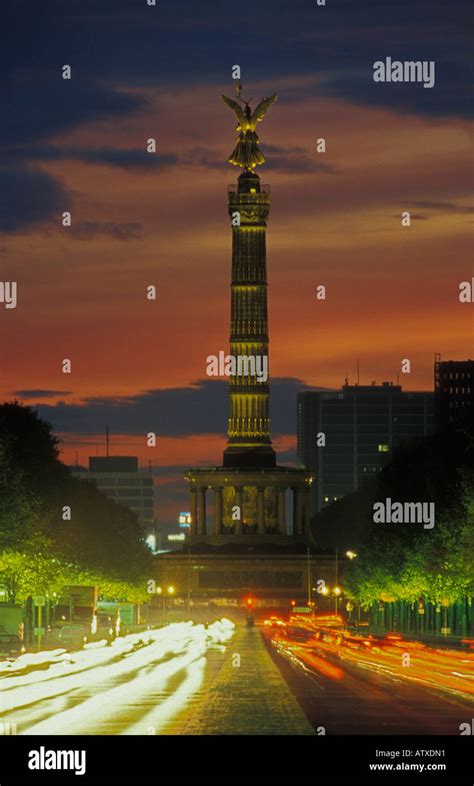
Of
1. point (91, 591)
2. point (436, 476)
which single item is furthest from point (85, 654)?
point (436, 476)

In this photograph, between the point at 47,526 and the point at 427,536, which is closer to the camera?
the point at 47,526

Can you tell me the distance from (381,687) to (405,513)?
292 ft

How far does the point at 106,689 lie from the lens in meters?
61.2

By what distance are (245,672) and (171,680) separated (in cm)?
725

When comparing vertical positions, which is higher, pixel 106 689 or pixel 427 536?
pixel 427 536

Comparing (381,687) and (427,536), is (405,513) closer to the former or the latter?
(427,536)
